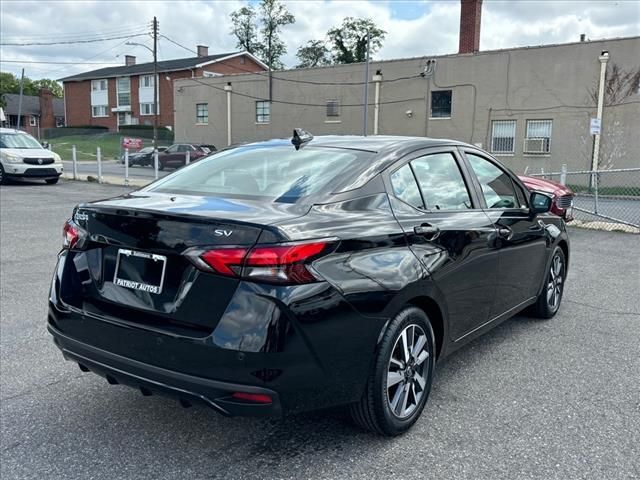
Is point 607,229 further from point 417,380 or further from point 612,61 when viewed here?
point 612,61

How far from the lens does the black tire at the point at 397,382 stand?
2908 mm

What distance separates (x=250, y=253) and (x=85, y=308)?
3.40ft

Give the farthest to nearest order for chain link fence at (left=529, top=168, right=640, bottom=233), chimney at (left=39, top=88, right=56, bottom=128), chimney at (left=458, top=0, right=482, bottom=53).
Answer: chimney at (left=39, top=88, right=56, bottom=128)
chimney at (left=458, top=0, right=482, bottom=53)
chain link fence at (left=529, top=168, right=640, bottom=233)

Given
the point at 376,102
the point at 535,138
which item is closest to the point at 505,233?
the point at 535,138

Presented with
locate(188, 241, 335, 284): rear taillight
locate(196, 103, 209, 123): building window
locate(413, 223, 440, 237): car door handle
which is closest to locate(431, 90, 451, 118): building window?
locate(196, 103, 209, 123): building window

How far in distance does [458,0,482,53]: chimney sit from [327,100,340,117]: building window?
6.91 m

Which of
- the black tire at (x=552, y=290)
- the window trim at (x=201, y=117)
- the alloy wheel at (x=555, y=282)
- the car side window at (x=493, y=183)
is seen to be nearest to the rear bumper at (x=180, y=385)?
the car side window at (x=493, y=183)

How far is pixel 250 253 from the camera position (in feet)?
8.16

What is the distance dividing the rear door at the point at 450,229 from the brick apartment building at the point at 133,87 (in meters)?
49.8

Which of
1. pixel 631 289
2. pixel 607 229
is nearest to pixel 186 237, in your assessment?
pixel 631 289

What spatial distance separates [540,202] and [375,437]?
252cm

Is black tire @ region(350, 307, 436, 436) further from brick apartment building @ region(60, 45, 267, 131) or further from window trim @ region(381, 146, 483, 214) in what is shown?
brick apartment building @ region(60, 45, 267, 131)

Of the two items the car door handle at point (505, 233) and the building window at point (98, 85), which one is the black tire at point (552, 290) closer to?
the car door handle at point (505, 233)

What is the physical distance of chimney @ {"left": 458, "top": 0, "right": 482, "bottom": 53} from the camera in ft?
91.2
